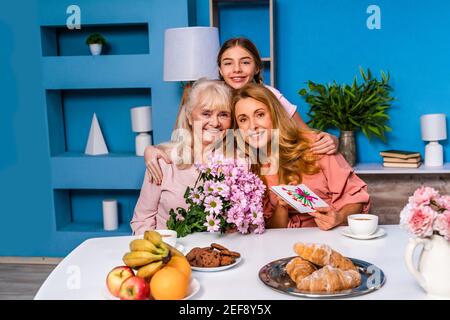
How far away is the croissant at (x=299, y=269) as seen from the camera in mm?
1433

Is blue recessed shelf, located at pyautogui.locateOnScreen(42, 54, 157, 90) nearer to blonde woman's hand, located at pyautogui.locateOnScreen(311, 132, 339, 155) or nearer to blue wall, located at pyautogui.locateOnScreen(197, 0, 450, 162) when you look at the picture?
blue wall, located at pyautogui.locateOnScreen(197, 0, 450, 162)

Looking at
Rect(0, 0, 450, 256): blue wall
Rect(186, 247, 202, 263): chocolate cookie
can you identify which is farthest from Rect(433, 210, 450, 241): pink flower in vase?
Rect(0, 0, 450, 256): blue wall

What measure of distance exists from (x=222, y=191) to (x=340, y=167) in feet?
2.39

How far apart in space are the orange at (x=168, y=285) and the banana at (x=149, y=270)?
17mm

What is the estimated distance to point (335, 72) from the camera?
3.96 m

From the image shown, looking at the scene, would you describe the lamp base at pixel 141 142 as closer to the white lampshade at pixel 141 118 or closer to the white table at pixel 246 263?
the white lampshade at pixel 141 118

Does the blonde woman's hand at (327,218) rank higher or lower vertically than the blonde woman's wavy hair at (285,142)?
lower

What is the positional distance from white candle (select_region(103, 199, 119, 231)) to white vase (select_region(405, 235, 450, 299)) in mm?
3076

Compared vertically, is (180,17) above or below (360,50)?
above

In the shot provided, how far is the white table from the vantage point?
140cm

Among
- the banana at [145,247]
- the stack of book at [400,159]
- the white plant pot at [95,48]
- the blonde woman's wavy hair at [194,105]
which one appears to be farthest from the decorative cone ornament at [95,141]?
the banana at [145,247]
